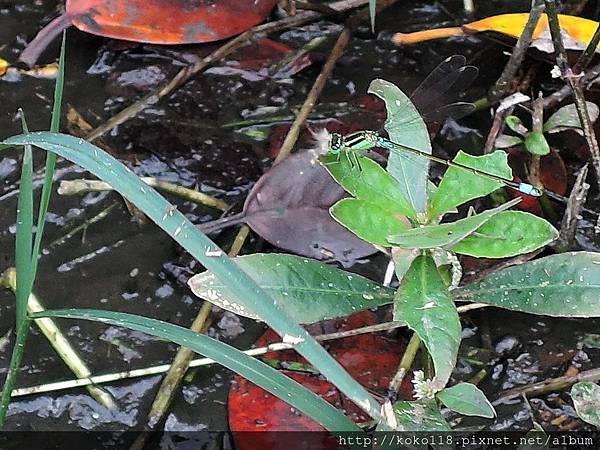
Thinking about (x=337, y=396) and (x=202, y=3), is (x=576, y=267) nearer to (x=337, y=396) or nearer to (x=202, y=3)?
(x=337, y=396)

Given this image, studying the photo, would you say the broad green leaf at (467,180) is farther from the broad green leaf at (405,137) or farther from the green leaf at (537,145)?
the green leaf at (537,145)

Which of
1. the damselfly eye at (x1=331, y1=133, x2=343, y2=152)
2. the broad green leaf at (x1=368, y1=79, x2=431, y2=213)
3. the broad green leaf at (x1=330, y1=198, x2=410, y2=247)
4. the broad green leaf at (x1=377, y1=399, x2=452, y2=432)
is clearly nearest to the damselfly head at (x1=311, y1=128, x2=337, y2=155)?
the damselfly eye at (x1=331, y1=133, x2=343, y2=152)

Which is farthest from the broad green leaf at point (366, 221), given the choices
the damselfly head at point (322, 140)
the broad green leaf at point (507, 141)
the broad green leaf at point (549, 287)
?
the broad green leaf at point (507, 141)

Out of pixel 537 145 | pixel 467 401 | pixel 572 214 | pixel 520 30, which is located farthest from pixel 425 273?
pixel 520 30

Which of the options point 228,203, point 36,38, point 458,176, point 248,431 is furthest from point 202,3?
point 248,431

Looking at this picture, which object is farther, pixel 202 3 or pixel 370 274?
pixel 202 3
